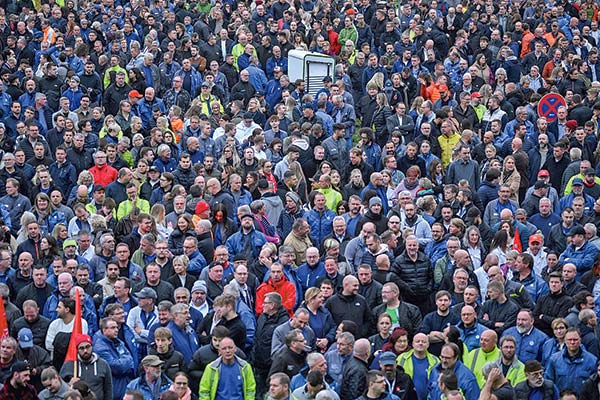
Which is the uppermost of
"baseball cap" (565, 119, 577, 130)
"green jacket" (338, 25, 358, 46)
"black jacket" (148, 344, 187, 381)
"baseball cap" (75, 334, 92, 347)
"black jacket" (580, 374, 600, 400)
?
"green jacket" (338, 25, 358, 46)

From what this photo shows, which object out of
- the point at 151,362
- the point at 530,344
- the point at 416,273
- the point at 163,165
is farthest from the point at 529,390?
the point at 163,165

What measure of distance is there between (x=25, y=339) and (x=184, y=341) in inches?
66.4

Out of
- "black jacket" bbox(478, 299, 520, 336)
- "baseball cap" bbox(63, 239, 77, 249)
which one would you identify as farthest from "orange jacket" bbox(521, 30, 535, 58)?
"baseball cap" bbox(63, 239, 77, 249)

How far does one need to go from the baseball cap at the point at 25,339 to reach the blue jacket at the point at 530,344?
5.13 meters

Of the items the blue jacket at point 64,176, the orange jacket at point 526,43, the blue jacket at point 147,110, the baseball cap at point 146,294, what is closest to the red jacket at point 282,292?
the baseball cap at point 146,294

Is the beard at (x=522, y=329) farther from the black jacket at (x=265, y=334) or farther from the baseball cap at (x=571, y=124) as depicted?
the baseball cap at (x=571, y=124)

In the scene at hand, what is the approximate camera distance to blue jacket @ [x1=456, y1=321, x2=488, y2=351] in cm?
1514

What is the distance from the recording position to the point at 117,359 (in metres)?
14.6

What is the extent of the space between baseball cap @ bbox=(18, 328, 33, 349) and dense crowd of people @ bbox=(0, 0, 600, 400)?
3.3 inches

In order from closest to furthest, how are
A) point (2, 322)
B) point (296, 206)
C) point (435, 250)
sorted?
point (2, 322) < point (435, 250) < point (296, 206)

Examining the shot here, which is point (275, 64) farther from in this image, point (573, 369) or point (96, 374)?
point (96, 374)

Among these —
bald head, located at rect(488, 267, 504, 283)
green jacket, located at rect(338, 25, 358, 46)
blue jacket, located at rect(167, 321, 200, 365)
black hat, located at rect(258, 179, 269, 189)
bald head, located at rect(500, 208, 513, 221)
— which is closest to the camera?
blue jacket, located at rect(167, 321, 200, 365)

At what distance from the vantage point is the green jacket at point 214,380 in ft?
46.2

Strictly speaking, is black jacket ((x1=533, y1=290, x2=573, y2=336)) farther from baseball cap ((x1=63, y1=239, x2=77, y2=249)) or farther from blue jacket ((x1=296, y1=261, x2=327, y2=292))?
baseball cap ((x1=63, y1=239, x2=77, y2=249))
